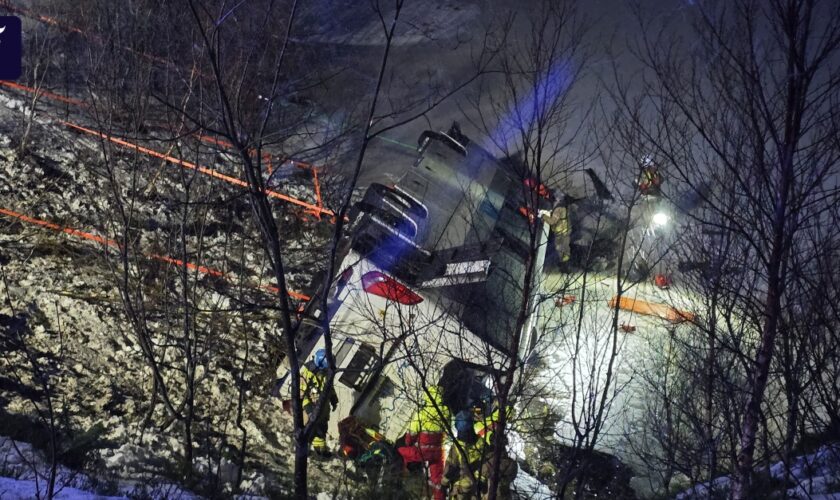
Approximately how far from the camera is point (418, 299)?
346 inches

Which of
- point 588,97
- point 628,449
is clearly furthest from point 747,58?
point 588,97

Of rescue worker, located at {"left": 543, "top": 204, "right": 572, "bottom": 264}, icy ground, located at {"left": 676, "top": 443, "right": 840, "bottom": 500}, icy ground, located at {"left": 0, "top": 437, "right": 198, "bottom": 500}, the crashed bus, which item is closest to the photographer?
icy ground, located at {"left": 0, "top": 437, "right": 198, "bottom": 500}

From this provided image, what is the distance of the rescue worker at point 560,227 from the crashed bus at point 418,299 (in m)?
1.01

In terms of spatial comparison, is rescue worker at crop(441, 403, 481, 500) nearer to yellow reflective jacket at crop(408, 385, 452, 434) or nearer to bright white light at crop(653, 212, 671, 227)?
yellow reflective jacket at crop(408, 385, 452, 434)

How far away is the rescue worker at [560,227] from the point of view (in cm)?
1188

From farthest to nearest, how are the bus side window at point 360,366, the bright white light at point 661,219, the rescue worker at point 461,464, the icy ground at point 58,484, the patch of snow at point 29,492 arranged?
the bright white light at point 661,219, the bus side window at point 360,366, the rescue worker at point 461,464, the icy ground at point 58,484, the patch of snow at point 29,492

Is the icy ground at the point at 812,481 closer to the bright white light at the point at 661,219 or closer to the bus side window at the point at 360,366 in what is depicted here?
the bus side window at the point at 360,366

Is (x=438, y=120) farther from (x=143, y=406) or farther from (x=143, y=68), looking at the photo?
(x=143, y=406)

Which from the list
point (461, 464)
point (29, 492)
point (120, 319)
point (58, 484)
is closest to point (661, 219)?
point (461, 464)

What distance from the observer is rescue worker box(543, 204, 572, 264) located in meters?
11.9

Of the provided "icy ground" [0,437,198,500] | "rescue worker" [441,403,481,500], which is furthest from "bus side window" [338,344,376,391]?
"icy ground" [0,437,198,500]

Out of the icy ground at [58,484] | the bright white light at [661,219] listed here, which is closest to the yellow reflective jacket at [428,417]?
the icy ground at [58,484]

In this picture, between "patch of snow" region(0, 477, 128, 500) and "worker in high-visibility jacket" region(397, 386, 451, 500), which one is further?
"worker in high-visibility jacket" region(397, 386, 451, 500)

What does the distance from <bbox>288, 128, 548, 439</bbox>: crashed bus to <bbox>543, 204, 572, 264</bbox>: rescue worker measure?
1.01 metres
